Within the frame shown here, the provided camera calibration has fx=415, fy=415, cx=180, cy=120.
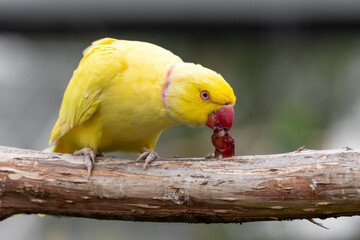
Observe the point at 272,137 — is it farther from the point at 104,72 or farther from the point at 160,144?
the point at 104,72

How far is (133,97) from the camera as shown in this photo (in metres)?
3.44

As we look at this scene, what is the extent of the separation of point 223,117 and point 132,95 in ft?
2.55

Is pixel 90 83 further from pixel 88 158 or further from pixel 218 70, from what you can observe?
pixel 218 70

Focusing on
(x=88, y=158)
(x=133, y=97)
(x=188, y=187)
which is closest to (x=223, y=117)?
(x=188, y=187)

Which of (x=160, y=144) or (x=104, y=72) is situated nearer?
(x=104, y=72)

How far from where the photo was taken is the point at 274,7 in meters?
6.56

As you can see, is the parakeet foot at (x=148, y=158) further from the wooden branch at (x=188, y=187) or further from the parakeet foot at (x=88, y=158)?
the parakeet foot at (x=88, y=158)

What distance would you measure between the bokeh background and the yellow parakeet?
101 inches

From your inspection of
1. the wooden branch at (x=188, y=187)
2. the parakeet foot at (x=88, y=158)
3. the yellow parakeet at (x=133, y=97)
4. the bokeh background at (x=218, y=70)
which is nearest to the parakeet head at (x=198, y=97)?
the yellow parakeet at (x=133, y=97)

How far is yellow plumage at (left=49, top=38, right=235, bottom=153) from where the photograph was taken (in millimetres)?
3283

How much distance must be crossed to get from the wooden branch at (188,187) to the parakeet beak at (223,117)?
0.33 meters

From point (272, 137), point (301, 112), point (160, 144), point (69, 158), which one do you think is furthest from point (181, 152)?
point (69, 158)

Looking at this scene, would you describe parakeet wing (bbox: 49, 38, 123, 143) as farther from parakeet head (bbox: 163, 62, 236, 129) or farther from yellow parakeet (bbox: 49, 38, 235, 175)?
parakeet head (bbox: 163, 62, 236, 129)

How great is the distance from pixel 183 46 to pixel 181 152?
68.9 inches
